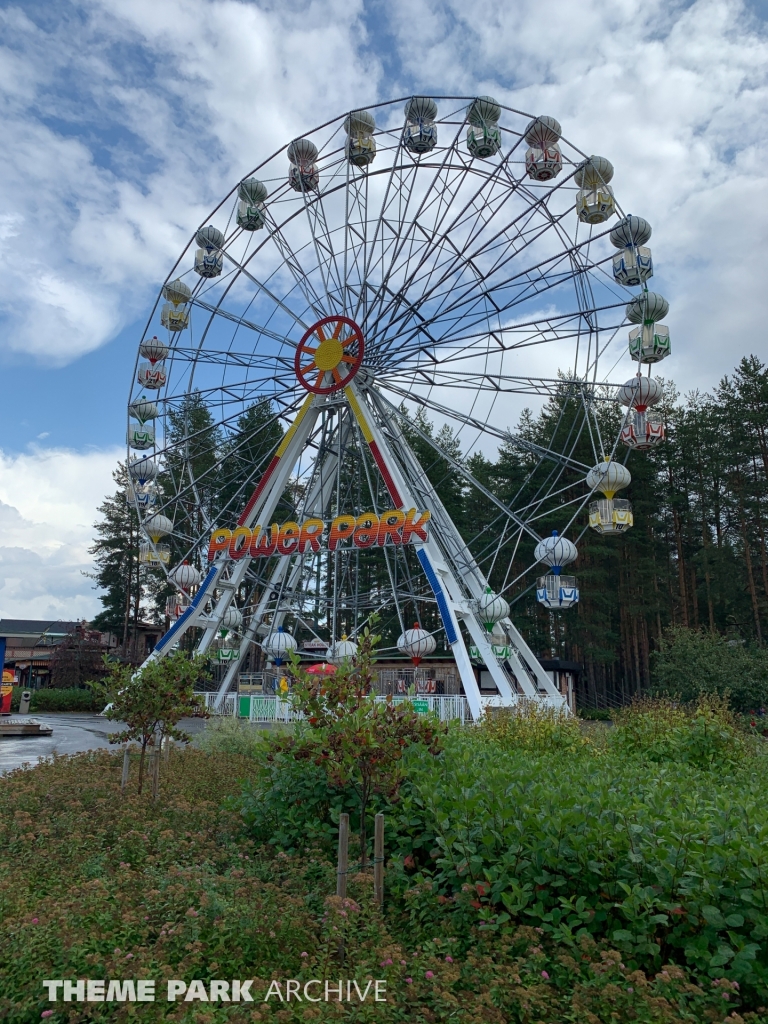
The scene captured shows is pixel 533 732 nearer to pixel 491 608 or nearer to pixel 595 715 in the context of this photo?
pixel 491 608

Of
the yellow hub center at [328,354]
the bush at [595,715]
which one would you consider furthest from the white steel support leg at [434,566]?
the bush at [595,715]

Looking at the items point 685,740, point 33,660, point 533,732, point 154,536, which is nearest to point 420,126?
point 154,536

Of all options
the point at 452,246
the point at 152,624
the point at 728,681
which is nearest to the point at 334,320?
the point at 452,246

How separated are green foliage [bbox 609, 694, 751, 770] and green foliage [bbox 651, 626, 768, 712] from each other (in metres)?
15.7

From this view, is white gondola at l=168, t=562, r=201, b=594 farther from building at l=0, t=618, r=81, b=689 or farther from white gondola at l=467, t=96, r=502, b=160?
building at l=0, t=618, r=81, b=689

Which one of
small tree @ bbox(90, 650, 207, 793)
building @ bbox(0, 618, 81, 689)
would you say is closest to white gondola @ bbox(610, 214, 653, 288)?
small tree @ bbox(90, 650, 207, 793)

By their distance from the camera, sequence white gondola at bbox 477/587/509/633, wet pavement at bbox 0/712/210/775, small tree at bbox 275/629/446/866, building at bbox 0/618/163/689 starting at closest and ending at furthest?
1. small tree at bbox 275/629/446/866
2. wet pavement at bbox 0/712/210/775
3. white gondola at bbox 477/587/509/633
4. building at bbox 0/618/163/689

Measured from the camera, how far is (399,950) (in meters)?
4.52

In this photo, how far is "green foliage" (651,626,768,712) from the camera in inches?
987

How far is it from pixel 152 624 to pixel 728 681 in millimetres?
41082

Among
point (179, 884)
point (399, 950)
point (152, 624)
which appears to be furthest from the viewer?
point (152, 624)

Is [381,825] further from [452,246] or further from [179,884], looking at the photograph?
[452,246]

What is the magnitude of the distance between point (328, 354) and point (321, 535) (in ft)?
17.8

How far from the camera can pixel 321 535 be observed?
22766mm
